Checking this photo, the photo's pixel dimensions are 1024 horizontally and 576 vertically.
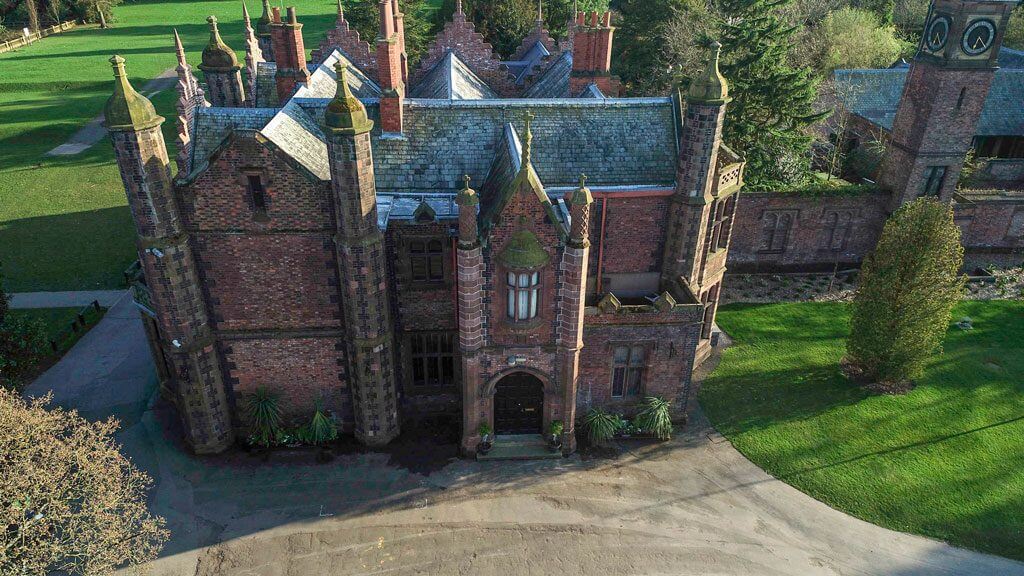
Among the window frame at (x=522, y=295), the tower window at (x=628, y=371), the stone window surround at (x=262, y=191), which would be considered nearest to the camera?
the stone window surround at (x=262, y=191)

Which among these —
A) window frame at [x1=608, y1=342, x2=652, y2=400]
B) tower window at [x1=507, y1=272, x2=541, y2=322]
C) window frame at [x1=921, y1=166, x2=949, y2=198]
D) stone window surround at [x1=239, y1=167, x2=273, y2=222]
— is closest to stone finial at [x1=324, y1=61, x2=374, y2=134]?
stone window surround at [x1=239, y1=167, x2=273, y2=222]

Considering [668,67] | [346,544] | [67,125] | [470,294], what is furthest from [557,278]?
[67,125]

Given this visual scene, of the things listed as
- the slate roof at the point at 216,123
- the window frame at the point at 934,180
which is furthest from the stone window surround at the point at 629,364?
the window frame at the point at 934,180

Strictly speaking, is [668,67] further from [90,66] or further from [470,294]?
[90,66]

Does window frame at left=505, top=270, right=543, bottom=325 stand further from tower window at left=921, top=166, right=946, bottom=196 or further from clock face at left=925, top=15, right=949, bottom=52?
tower window at left=921, top=166, right=946, bottom=196

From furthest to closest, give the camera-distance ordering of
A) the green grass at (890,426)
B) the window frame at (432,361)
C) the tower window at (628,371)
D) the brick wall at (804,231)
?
the brick wall at (804,231)
the window frame at (432,361)
the tower window at (628,371)
the green grass at (890,426)

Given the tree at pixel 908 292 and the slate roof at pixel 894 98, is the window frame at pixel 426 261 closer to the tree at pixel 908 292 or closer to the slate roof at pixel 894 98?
the tree at pixel 908 292

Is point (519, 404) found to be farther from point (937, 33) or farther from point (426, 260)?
point (937, 33)
